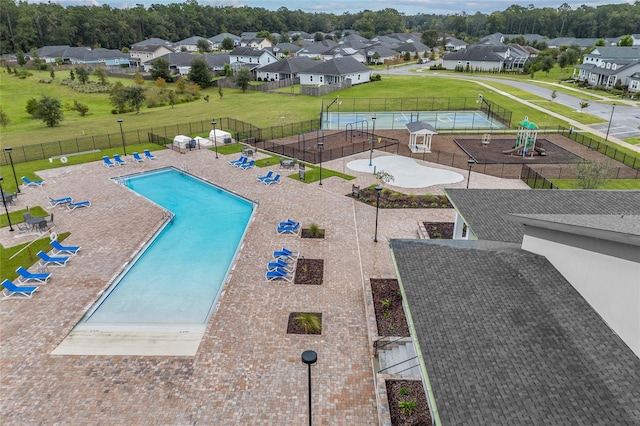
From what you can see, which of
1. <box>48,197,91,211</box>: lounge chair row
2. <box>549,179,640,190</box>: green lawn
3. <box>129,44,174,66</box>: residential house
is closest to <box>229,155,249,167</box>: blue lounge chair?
<box>48,197,91,211</box>: lounge chair row

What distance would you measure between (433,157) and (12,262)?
31.4m

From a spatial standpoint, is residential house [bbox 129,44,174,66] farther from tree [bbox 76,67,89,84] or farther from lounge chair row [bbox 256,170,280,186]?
lounge chair row [bbox 256,170,280,186]

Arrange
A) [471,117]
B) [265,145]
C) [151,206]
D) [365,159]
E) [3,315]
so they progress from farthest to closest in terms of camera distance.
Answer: [471,117]
[265,145]
[365,159]
[151,206]
[3,315]

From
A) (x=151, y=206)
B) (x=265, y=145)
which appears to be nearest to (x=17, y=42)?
(x=265, y=145)

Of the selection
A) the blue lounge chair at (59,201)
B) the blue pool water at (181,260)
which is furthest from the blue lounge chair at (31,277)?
the blue lounge chair at (59,201)

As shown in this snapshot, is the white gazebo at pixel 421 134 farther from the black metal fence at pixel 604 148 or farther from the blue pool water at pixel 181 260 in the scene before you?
the blue pool water at pixel 181 260

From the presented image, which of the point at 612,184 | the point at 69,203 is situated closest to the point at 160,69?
the point at 69,203

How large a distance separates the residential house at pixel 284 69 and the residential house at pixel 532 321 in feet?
248

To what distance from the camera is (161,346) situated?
15.2 metres

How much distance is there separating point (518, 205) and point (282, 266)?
10.9 meters

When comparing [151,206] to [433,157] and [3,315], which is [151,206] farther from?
[433,157]

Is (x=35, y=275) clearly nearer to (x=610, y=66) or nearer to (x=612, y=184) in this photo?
(x=612, y=184)

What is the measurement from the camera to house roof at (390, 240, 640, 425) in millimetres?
8438

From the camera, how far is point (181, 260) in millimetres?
22359
